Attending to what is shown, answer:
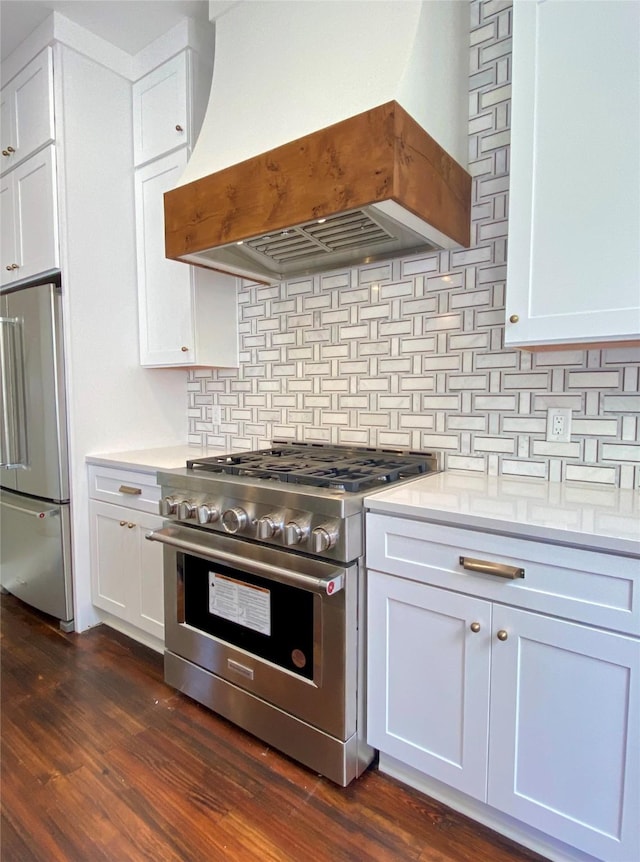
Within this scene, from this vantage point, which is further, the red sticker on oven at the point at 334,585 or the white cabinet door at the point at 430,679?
the red sticker on oven at the point at 334,585

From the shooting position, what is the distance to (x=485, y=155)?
176cm

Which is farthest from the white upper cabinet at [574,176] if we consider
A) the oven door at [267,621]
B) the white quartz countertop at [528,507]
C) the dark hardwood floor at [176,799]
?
the dark hardwood floor at [176,799]

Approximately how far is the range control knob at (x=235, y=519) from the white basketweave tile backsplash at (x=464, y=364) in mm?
747

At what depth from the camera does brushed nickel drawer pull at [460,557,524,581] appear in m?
1.16

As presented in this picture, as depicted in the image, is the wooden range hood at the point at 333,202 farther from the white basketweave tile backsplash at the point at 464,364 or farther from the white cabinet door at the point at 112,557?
the white cabinet door at the point at 112,557

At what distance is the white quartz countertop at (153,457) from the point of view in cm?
213

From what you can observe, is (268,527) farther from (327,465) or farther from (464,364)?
(464,364)

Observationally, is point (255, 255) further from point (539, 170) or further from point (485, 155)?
point (539, 170)

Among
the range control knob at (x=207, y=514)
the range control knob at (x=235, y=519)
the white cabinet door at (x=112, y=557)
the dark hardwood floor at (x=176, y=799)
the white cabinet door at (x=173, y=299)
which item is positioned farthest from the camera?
the white cabinet door at (x=173, y=299)

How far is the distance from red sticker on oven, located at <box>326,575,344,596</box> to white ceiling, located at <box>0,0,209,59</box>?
254 cm

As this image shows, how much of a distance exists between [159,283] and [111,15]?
1.20 metres

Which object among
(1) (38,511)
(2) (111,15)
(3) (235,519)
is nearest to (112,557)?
(1) (38,511)

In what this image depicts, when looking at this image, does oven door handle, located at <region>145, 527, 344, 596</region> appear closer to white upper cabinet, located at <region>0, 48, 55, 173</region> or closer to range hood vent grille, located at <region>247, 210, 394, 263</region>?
range hood vent grille, located at <region>247, 210, 394, 263</region>

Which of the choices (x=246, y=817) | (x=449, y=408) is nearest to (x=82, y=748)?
(x=246, y=817)
